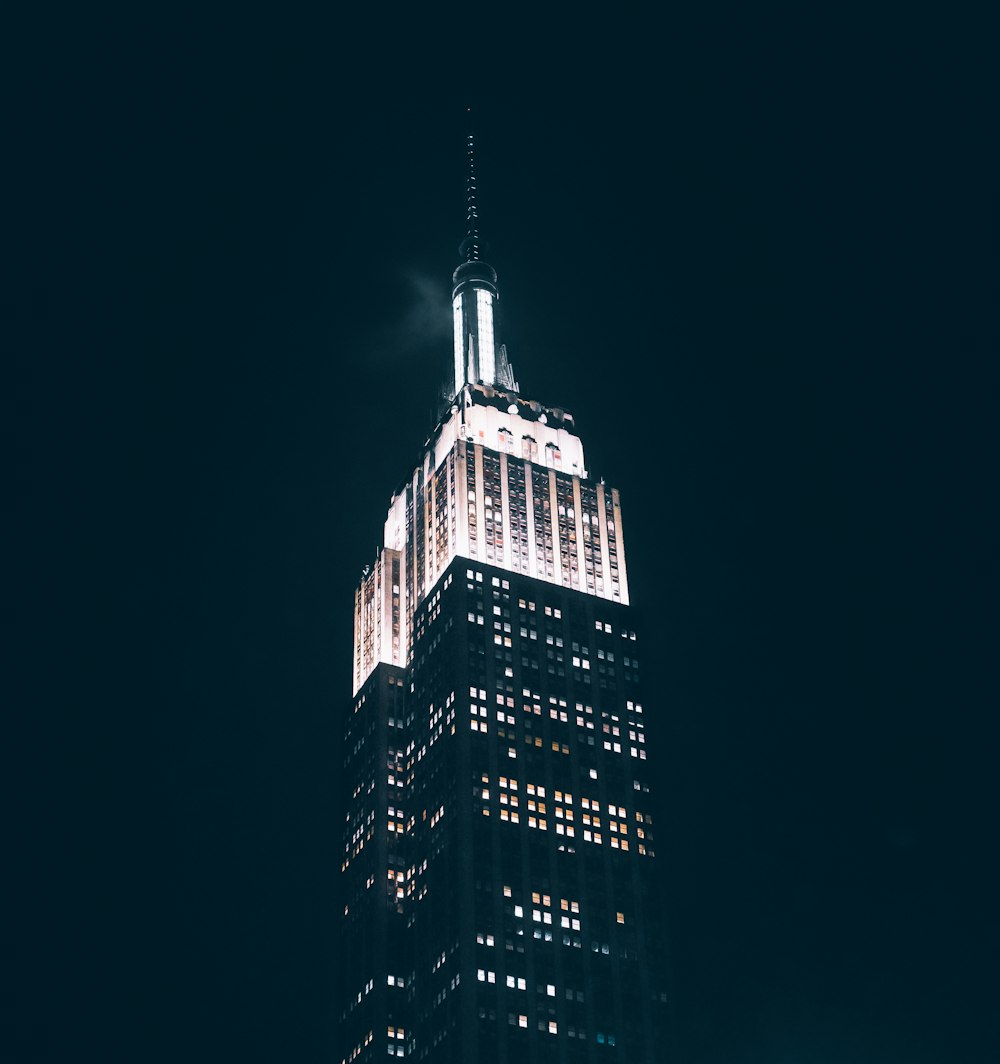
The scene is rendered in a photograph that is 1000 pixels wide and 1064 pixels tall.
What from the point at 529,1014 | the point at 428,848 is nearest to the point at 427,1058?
the point at 529,1014

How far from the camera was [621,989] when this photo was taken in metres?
185

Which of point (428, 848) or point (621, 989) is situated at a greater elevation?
point (428, 848)

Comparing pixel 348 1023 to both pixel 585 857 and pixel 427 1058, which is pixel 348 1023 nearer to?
pixel 427 1058

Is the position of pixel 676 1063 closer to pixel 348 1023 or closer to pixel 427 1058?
pixel 427 1058

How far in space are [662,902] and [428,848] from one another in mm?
26828

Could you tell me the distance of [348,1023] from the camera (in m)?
197

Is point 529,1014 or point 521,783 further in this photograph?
point 521,783

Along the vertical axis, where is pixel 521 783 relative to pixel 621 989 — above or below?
above

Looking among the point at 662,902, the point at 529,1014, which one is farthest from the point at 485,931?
the point at 662,902

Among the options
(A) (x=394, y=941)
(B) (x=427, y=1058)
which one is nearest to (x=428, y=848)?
(A) (x=394, y=941)

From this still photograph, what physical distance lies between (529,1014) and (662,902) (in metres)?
22.6

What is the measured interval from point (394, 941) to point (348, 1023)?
33.9 feet

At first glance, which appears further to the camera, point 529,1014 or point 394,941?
point 394,941

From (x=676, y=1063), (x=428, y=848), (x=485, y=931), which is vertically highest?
(x=428, y=848)
